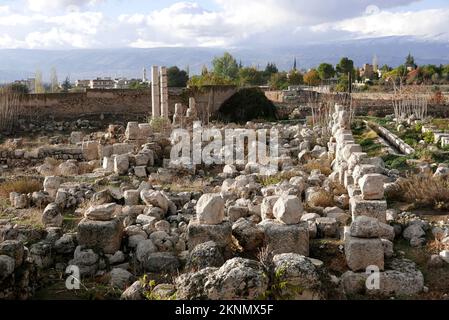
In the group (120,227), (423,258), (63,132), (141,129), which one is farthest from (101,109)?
(423,258)

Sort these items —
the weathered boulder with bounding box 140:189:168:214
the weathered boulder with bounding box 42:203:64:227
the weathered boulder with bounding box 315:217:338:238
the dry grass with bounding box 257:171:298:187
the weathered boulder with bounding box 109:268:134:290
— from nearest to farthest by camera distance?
the weathered boulder with bounding box 109:268:134:290
the weathered boulder with bounding box 315:217:338:238
the weathered boulder with bounding box 42:203:64:227
the weathered boulder with bounding box 140:189:168:214
the dry grass with bounding box 257:171:298:187

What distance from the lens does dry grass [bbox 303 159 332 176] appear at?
13414 millimetres

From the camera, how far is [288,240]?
720 cm

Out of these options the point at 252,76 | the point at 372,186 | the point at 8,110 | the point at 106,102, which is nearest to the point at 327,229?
the point at 372,186

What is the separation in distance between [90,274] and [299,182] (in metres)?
5.12

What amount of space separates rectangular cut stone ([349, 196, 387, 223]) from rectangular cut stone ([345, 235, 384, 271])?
1.39 metres

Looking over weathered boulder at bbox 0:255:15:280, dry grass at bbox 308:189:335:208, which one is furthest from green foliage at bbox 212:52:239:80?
weathered boulder at bbox 0:255:15:280

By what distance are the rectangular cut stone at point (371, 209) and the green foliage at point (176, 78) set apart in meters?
45.5

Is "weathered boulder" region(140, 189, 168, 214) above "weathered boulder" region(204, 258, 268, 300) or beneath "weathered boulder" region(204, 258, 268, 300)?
beneath

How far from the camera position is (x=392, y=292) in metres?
6.24

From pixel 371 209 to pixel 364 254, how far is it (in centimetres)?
154

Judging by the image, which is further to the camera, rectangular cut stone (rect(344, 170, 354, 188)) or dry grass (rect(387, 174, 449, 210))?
rectangular cut stone (rect(344, 170, 354, 188))

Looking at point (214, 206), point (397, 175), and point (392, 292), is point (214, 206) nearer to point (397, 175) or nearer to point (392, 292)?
point (392, 292)

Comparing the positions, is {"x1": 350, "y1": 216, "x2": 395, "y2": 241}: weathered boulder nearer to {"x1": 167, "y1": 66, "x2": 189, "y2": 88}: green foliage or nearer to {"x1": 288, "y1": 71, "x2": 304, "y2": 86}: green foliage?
{"x1": 167, "y1": 66, "x2": 189, "y2": 88}: green foliage
